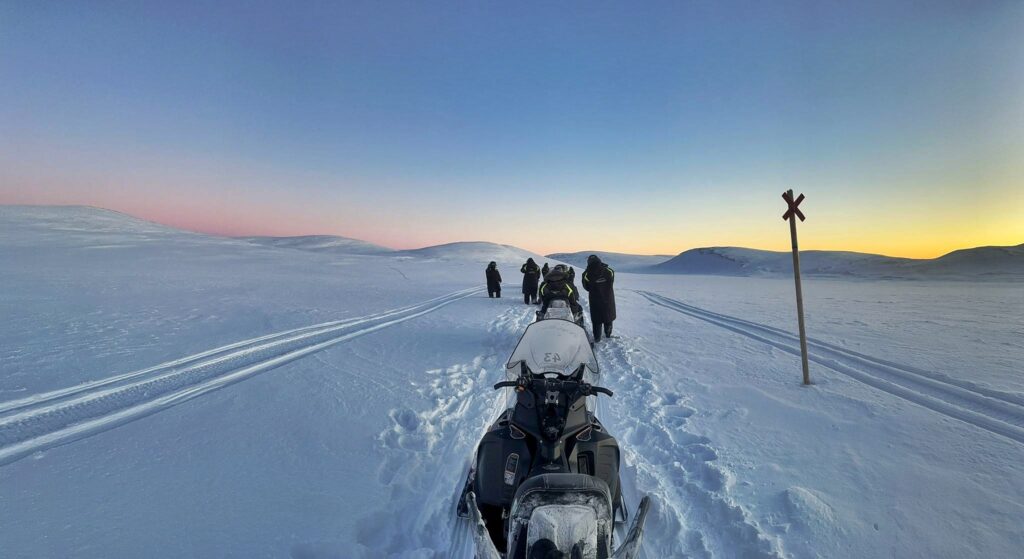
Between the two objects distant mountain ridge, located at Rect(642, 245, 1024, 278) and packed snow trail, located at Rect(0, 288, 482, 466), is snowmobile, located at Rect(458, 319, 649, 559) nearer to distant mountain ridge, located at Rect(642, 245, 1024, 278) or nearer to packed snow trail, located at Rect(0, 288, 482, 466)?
packed snow trail, located at Rect(0, 288, 482, 466)

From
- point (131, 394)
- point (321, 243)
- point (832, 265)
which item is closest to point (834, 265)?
point (832, 265)

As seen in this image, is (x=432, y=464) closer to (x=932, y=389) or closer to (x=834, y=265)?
(x=932, y=389)

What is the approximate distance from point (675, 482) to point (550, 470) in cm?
164

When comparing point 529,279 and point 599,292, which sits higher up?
point 529,279

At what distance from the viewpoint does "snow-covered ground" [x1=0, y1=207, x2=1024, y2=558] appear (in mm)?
2934

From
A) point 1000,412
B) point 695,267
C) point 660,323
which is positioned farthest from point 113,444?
point 695,267

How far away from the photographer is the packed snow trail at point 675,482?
2902mm

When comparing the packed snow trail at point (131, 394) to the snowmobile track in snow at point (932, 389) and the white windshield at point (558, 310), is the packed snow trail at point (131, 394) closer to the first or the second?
the white windshield at point (558, 310)

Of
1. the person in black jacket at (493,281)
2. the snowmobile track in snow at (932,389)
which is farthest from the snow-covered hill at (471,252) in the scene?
the snowmobile track in snow at (932,389)

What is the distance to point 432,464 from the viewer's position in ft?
13.0

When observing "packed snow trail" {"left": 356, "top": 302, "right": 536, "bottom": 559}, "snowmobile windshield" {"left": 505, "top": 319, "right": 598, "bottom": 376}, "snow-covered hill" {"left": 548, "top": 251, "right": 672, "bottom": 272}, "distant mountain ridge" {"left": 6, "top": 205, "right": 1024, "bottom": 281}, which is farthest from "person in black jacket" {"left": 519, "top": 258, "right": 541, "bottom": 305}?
"snow-covered hill" {"left": 548, "top": 251, "right": 672, "bottom": 272}

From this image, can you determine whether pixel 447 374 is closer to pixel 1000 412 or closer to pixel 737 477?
pixel 737 477

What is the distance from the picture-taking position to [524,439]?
2.99 meters

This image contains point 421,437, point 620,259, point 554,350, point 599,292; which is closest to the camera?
point 554,350
